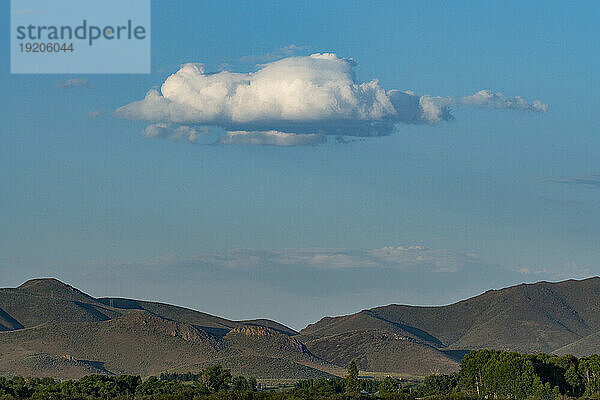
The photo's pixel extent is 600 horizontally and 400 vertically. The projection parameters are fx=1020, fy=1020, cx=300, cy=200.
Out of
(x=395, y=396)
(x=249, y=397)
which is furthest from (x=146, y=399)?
(x=395, y=396)

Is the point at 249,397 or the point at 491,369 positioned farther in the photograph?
the point at 491,369

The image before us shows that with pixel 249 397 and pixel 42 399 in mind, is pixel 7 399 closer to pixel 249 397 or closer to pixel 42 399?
pixel 42 399

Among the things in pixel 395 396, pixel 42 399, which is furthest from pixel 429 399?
pixel 42 399

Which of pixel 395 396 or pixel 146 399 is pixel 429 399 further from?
pixel 146 399

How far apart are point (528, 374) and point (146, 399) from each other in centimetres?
7115

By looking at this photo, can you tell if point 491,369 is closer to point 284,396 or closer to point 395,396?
point 395,396

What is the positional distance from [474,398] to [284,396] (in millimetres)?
38623

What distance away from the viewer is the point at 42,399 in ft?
615

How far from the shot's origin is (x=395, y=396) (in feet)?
630

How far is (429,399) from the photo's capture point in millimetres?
193875

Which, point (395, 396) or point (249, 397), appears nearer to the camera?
point (249, 397)

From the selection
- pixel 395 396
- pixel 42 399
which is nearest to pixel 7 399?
pixel 42 399

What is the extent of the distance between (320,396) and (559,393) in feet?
152

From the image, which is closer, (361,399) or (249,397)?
(249,397)
